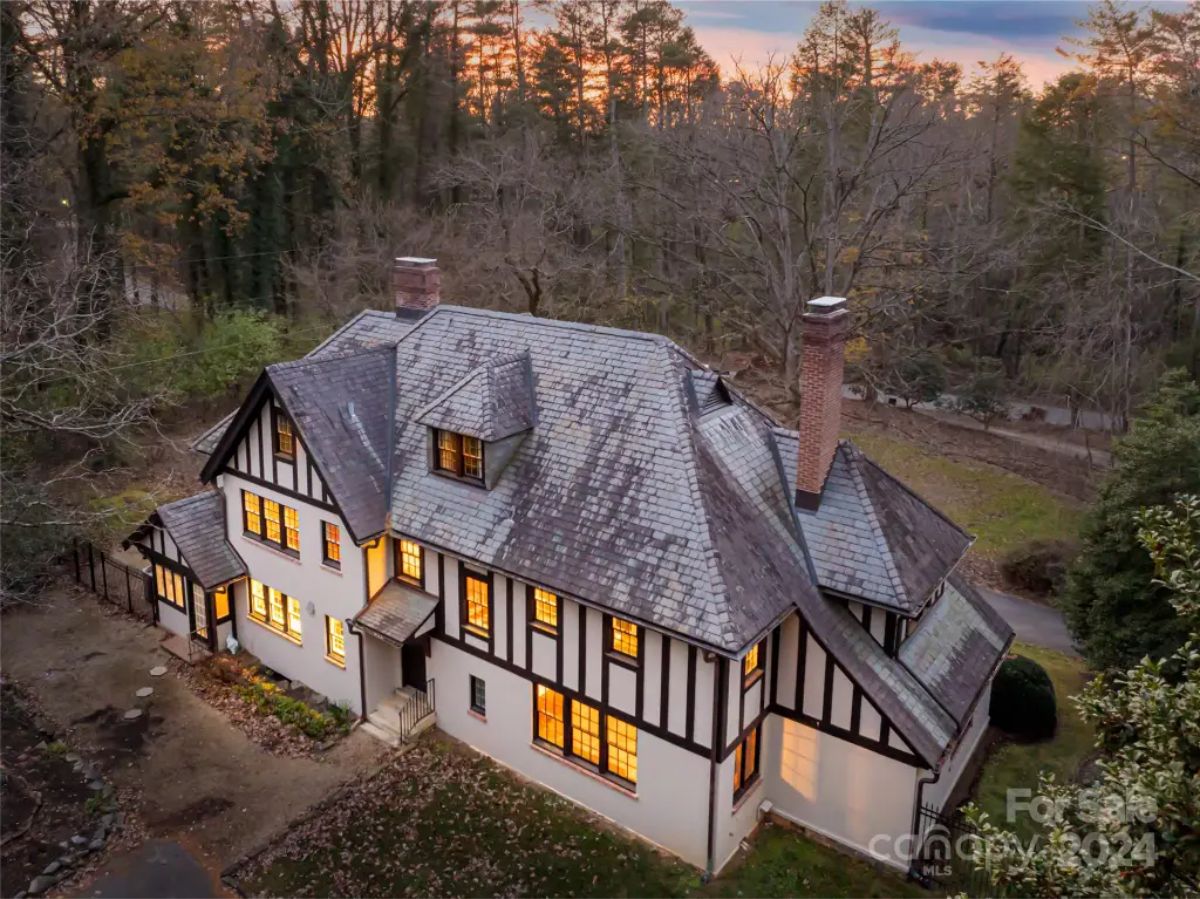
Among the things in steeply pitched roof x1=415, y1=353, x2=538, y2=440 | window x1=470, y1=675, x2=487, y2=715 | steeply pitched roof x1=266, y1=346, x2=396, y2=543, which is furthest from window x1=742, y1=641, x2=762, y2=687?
steeply pitched roof x1=266, y1=346, x2=396, y2=543

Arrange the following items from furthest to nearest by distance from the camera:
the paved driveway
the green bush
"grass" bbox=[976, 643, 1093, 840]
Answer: the paved driveway
the green bush
"grass" bbox=[976, 643, 1093, 840]

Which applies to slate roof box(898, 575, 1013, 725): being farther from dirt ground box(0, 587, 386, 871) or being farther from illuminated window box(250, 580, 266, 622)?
illuminated window box(250, 580, 266, 622)

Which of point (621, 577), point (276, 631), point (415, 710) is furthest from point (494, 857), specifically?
point (276, 631)

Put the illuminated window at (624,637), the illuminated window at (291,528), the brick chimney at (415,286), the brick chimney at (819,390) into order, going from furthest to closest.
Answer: the brick chimney at (415,286) → the illuminated window at (291,528) → the brick chimney at (819,390) → the illuminated window at (624,637)

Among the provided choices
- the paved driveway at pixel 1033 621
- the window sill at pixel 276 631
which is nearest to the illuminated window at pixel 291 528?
the window sill at pixel 276 631

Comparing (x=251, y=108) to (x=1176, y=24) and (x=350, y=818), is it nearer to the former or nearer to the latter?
(x=350, y=818)

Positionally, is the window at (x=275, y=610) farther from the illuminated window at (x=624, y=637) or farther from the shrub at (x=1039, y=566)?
the shrub at (x=1039, y=566)

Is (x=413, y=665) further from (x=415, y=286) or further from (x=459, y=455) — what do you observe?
(x=415, y=286)
